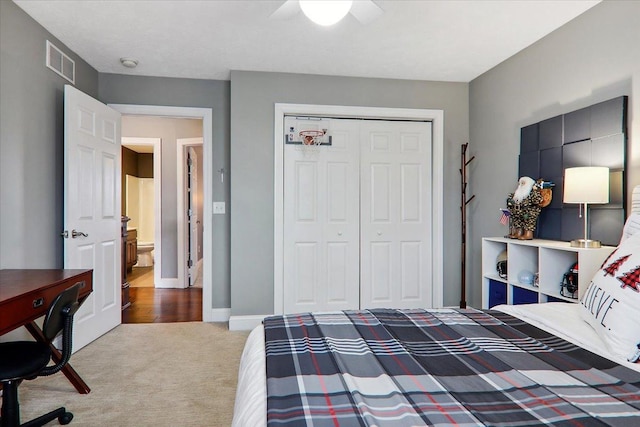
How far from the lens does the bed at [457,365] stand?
0.84 metres

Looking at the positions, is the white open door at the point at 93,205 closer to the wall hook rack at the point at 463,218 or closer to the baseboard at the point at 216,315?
the baseboard at the point at 216,315

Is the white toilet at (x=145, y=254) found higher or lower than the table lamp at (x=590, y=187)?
lower

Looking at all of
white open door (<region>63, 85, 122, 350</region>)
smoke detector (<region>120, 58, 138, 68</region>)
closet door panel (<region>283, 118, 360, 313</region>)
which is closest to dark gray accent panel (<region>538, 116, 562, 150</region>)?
closet door panel (<region>283, 118, 360, 313</region>)

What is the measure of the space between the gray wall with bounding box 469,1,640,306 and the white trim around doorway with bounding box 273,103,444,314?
13.4 inches

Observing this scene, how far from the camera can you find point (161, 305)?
445cm

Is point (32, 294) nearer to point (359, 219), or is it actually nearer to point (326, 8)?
point (326, 8)

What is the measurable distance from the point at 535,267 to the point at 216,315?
2.95 meters

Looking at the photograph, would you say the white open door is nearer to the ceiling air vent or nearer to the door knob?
the door knob

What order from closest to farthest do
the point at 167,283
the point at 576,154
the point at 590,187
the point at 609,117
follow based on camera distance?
1. the point at 590,187
2. the point at 609,117
3. the point at 576,154
4. the point at 167,283

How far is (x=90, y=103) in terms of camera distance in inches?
123

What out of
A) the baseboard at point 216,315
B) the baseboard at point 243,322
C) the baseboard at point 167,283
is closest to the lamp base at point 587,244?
the baseboard at point 243,322

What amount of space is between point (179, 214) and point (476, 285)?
4.21 m

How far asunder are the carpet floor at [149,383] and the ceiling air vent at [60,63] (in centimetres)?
227

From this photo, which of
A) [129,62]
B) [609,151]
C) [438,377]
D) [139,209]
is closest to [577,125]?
[609,151]
